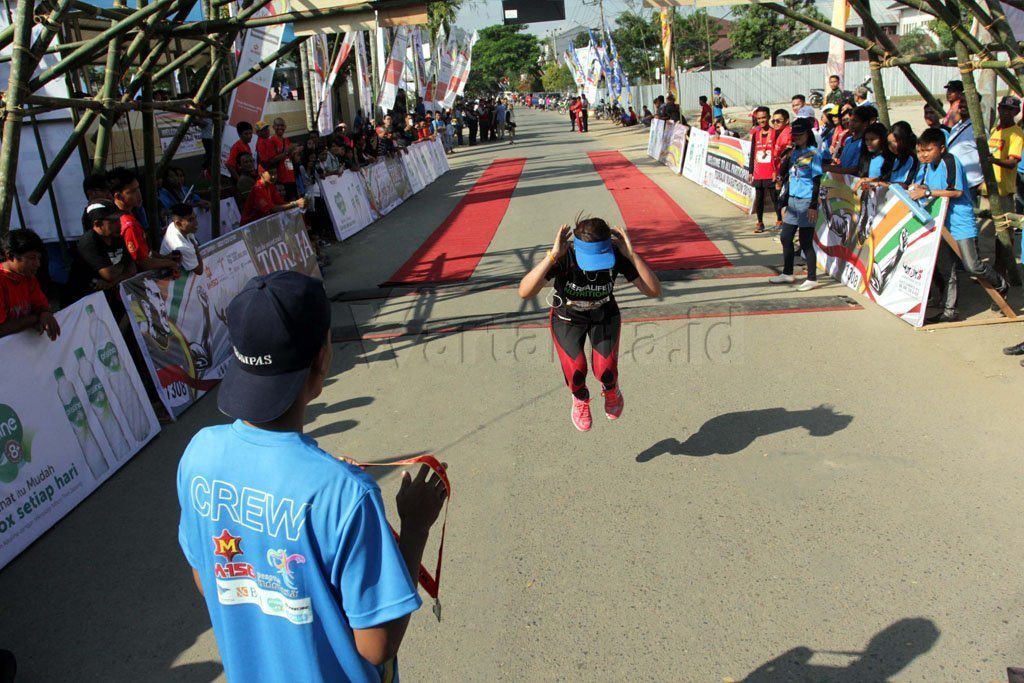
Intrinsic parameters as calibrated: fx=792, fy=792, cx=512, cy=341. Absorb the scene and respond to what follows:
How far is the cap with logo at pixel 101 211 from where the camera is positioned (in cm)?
673

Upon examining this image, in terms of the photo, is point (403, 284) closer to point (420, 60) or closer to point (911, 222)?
point (911, 222)

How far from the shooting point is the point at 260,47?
1261 cm

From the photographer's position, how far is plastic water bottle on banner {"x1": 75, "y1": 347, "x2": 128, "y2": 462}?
5.73 m

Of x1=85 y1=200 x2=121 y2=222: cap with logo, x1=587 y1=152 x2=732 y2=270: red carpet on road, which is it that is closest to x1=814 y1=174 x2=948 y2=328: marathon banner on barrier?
x1=587 y1=152 x2=732 y2=270: red carpet on road

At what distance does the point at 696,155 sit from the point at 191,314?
50.5 ft

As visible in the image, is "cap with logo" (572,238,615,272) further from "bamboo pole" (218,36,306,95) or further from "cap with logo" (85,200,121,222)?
"bamboo pole" (218,36,306,95)

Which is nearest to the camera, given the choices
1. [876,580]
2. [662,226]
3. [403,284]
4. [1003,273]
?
[876,580]

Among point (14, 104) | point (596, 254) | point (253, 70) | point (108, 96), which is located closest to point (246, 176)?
point (253, 70)

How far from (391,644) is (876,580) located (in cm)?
302

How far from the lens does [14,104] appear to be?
19.7 ft

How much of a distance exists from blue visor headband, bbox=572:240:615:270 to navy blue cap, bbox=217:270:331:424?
133 inches

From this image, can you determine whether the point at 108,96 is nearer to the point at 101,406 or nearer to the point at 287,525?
the point at 101,406

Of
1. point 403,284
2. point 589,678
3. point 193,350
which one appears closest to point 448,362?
point 193,350

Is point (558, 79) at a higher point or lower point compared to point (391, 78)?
lower
